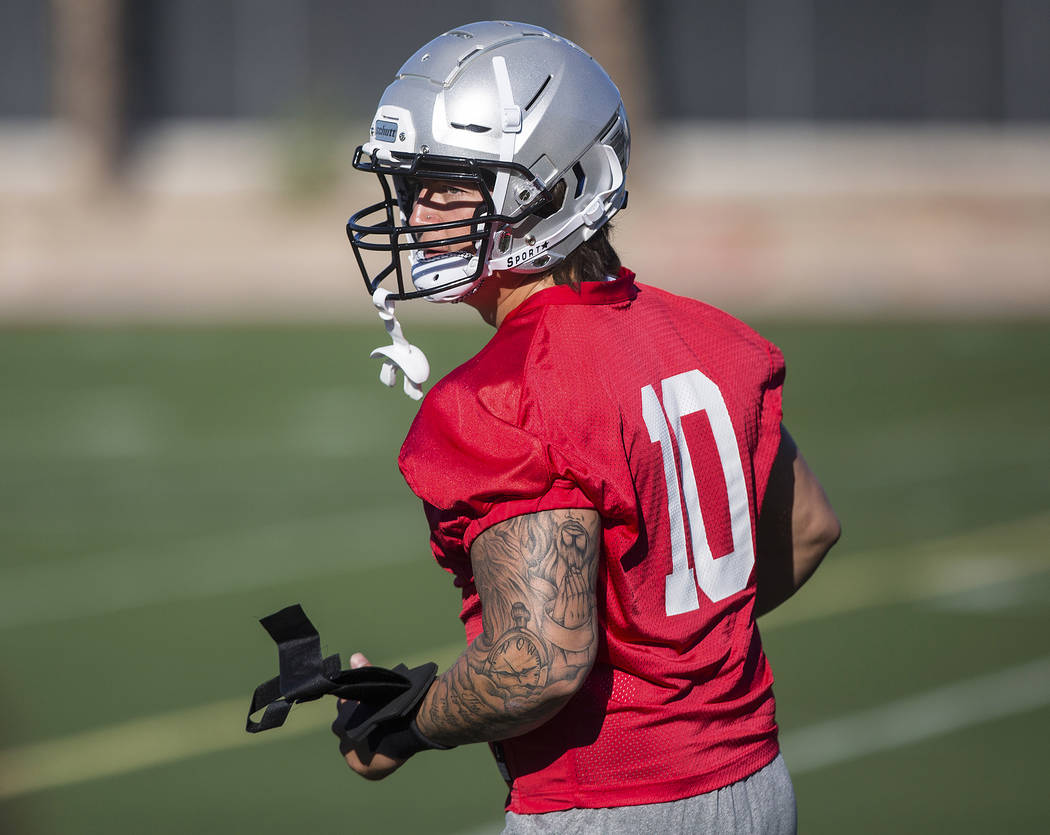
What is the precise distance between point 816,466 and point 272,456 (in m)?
4.16

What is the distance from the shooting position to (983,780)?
16.9ft

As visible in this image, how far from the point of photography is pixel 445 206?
2428 mm

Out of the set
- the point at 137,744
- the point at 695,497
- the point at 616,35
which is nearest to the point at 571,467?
the point at 695,497

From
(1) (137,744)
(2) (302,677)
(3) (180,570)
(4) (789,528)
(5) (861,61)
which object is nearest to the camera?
(2) (302,677)

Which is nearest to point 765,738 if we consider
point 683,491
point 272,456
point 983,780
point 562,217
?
point 683,491

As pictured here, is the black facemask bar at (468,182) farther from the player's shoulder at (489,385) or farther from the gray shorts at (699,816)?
the gray shorts at (699,816)

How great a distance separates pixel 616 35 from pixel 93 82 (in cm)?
816

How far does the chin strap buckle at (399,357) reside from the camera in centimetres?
244

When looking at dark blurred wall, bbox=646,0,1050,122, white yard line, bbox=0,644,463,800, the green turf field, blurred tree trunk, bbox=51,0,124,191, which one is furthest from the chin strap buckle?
dark blurred wall, bbox=646,0,1050,122

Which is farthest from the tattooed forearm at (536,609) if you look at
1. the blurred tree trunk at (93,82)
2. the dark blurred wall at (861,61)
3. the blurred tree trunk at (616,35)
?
the dark blurred wall at (861,61)

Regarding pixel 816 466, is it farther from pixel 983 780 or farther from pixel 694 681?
pixel 694 681

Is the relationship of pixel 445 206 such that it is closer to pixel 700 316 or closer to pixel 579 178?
pixel 579 178

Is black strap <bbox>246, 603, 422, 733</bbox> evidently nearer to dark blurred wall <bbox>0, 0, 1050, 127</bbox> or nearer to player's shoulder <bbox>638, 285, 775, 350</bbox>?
player's shoulder <bbox>638, 285, 775, 350</bbox>

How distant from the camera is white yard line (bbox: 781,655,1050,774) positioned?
5441mm
